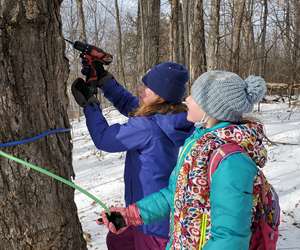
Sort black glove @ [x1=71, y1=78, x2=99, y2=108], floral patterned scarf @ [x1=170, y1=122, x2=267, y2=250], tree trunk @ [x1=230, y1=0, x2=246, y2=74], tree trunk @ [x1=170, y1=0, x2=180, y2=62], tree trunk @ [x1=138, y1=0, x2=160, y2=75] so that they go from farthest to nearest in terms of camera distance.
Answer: tree trunk @ [x1=170, y1=0, x2=180, y2=62] < tree trunk @ [x1=230, y1=0, x2=246, y2=74] < tree trunk @ [x1=138, y1=0, x2=160, y2=75] < black glove @ [x1=71, y1=78, x2=99, y2=108] < floral patterned scarf @ [x1=170, y1=122, x2=267, y2=250]

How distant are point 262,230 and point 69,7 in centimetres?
2358

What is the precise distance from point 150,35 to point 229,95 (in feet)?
19.8

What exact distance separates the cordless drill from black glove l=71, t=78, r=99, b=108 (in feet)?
0.25

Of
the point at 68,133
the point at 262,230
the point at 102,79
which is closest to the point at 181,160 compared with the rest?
the point at 262,230

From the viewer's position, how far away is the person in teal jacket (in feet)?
4.59

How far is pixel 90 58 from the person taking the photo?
87.1 inches

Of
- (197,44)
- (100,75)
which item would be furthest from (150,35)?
(100,75)

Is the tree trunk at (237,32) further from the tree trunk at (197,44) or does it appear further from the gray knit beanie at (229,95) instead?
the gray knit beanie at (229,95)

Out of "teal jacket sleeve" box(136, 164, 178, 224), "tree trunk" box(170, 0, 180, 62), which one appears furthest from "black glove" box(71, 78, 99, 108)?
A: "tree trunk" box(170, 0, 180, 62)

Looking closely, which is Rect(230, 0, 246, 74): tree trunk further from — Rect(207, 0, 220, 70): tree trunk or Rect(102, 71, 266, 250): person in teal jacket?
Rect(102, 71, 266, 250): person in teal jacket

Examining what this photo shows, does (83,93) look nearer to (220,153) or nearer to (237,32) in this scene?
(220,153)

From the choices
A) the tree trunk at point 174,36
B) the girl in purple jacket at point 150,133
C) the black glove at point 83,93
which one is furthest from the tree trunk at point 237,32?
the black glove at point 83,93

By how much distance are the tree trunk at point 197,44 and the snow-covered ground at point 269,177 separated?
1949 millimetres

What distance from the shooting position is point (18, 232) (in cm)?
172
